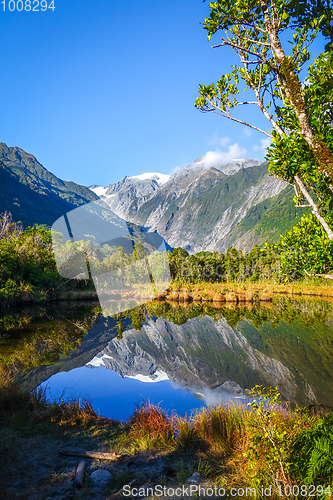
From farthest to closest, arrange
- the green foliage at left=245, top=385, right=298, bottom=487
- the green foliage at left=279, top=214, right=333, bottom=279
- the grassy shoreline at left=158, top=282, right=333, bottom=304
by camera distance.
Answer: the grassy shoreline at left=158, top=282, right=333, bottom=304 → the green foliage at left=279, top=214, right=333, bottom=279 → the green foliage at left=245, top=385, right=298, bottom=487

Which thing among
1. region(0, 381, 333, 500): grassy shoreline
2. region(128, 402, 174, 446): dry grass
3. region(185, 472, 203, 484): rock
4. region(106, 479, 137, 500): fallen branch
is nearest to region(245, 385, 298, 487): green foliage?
region(0, 381, 333, 500): grassy shoreline

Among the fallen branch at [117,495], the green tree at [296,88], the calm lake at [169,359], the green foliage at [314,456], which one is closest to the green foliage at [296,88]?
the green tree at [296,88]

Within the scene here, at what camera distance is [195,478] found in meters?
4.03

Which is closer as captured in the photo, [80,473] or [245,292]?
[80,473]

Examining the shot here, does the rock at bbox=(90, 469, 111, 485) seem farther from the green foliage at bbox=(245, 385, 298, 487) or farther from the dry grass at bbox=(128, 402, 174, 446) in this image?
the green foliage at bbox=(245, 385, 298, 487)

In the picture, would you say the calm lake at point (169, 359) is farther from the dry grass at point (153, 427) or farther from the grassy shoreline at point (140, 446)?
the grassy shoreline at point (140, 446)

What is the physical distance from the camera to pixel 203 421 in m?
5.33

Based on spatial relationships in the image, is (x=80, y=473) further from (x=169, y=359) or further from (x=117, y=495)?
(x=169, y=359)

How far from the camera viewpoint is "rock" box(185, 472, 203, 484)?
3961mm

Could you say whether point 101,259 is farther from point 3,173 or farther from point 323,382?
point 3,173

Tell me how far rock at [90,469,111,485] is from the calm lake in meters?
2.83

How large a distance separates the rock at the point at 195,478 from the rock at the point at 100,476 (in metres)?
1.23

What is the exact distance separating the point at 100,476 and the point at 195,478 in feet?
4.82

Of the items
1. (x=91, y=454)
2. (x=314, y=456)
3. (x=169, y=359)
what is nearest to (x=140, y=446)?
(x=91, y=454)
